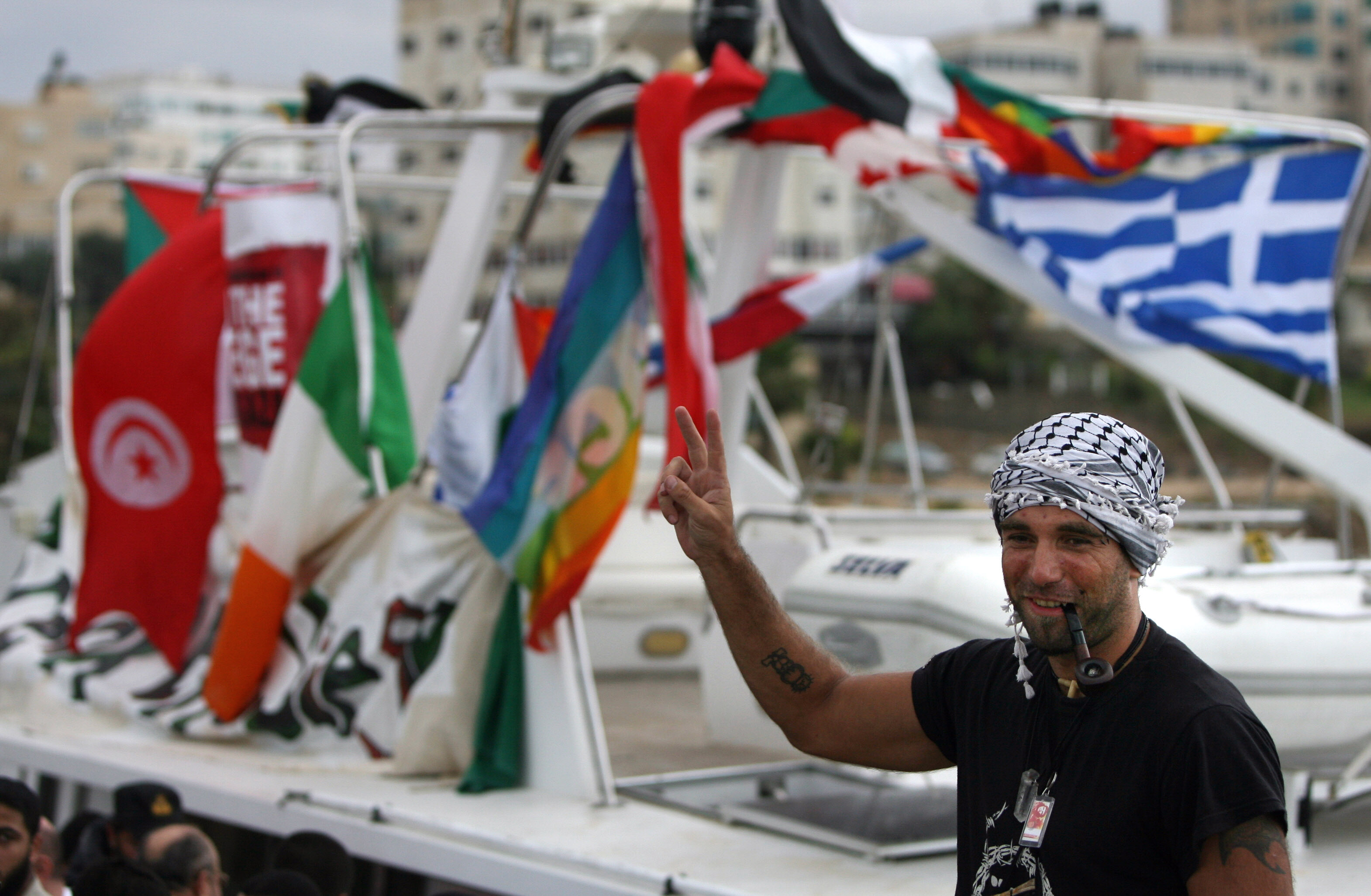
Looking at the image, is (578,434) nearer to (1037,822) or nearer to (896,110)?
(896,110)

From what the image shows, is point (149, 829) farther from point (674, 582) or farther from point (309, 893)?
point (674, 582)

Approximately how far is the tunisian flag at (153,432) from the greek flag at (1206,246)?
3536 millimetres

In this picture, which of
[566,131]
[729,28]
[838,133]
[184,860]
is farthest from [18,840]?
[729,28]

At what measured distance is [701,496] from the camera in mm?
2480

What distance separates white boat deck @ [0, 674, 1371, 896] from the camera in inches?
187

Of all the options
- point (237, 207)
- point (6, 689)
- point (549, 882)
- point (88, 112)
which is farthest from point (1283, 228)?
point (88, 112)

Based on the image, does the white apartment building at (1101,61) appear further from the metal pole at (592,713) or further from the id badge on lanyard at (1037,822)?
the id badge on lanyard at (1037,822)

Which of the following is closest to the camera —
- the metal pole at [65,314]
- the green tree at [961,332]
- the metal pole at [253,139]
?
the metal pole at [253,139]

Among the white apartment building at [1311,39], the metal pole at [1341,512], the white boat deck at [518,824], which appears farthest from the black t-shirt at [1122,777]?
the white apartment building at [1311,39]

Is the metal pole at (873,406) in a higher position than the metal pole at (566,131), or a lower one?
lower

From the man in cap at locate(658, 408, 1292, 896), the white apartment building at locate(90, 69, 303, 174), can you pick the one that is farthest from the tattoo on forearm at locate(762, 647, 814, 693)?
the white apartment building at locate(90, 69, 303, 174)

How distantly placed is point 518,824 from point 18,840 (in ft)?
5.61

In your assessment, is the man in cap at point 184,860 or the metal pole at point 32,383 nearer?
the man in cap at point 184,860

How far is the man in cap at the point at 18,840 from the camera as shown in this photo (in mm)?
3939
